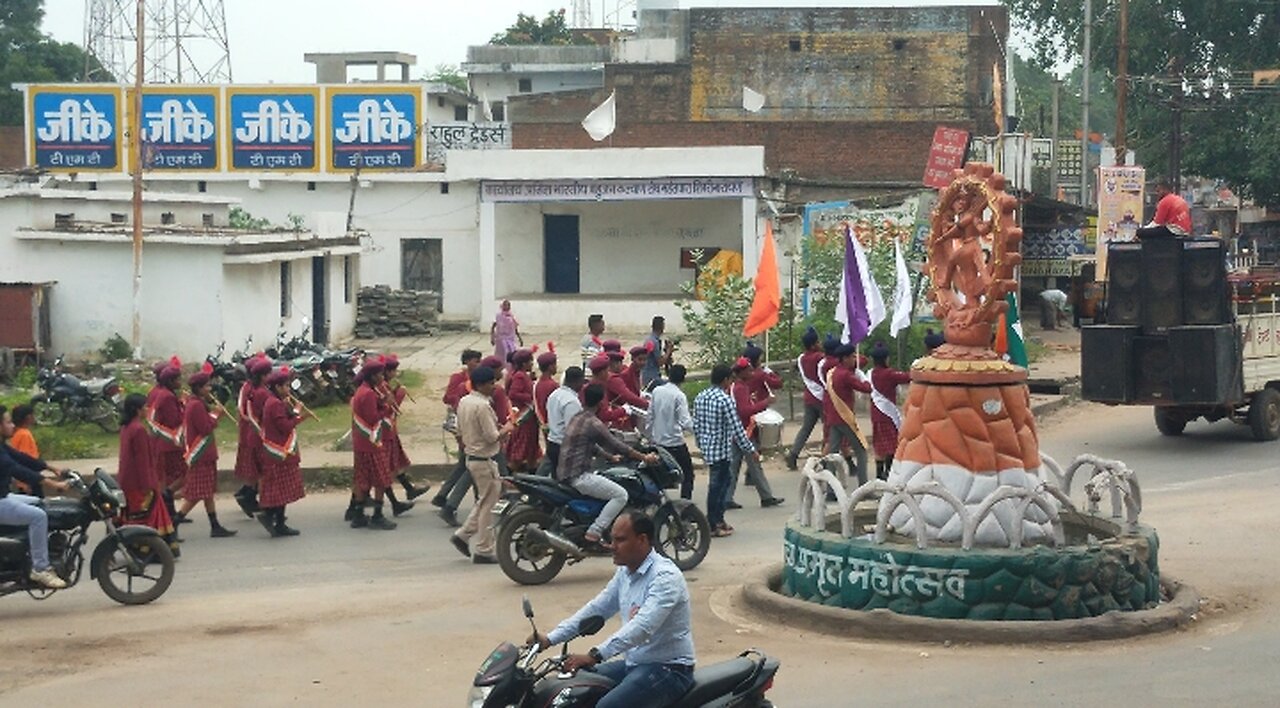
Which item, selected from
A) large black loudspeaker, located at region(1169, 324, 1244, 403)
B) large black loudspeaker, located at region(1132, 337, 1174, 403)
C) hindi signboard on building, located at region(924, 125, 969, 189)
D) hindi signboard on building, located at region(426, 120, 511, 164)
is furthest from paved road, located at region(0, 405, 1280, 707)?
hindi signboard on building, located at region(426, 120, 511, 164)

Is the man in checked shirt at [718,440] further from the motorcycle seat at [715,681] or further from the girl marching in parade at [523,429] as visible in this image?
the motorcycle seat at [715,681]

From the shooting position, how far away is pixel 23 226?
28.3 meters

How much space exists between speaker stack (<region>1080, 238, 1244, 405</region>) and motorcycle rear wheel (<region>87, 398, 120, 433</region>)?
11.3 meters

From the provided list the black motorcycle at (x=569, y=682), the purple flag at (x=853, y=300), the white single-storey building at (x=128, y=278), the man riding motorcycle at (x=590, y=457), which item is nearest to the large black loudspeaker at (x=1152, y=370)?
the purple flag at (x=853, y=300)

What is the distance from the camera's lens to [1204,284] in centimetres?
1950

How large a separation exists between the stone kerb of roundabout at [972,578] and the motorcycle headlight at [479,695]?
4072 mm

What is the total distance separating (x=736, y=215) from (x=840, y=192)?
2.28 m

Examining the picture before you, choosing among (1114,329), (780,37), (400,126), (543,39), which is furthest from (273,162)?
(543,39)

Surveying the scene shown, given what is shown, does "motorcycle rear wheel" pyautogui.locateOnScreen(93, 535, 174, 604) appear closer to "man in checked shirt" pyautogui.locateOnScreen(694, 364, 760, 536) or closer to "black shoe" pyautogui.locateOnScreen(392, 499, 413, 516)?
"black shoe" pyautogui.locateOnScreen(392, 499, 413, 516)

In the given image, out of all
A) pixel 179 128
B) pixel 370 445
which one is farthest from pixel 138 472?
pixel 179 128

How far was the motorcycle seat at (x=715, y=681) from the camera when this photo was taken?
23.8 ft

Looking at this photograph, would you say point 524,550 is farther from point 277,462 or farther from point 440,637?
point 277,462

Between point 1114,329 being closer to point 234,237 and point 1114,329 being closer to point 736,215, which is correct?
point 234,237

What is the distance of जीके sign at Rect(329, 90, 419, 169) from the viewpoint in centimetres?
3941
